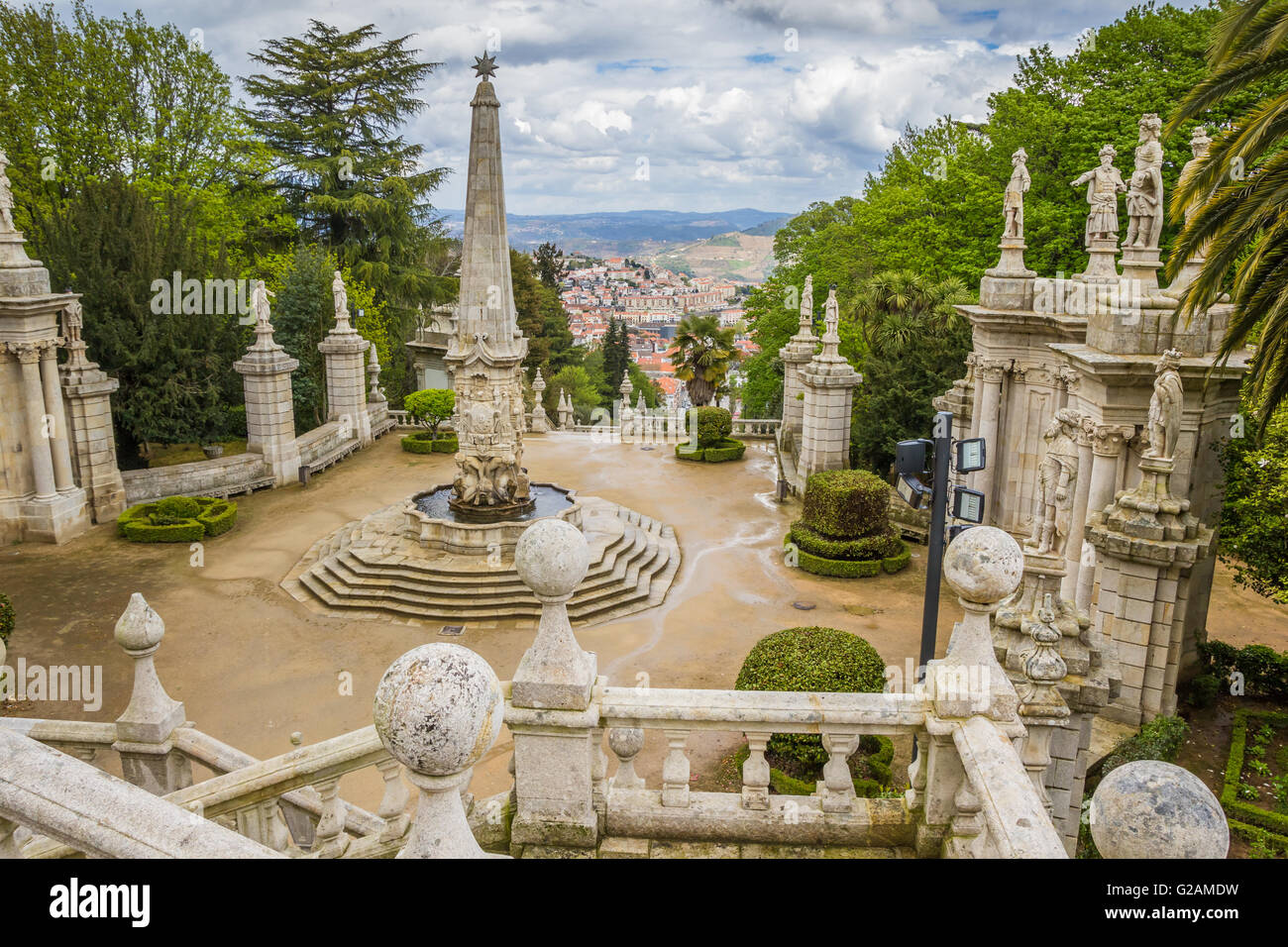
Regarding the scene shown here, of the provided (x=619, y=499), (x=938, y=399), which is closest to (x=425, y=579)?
(x=619, y=499)

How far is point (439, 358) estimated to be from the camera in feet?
161

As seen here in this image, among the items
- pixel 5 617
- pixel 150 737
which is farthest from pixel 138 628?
pixel 5 617

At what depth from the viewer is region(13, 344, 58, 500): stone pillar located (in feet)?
74.8

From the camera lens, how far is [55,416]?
76.8 ft

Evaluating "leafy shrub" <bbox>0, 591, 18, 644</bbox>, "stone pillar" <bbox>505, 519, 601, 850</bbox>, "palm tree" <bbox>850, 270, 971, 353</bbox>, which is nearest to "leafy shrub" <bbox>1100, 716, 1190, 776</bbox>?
"stone pillar" <bbox>505, 519, 601, 850</bbox>

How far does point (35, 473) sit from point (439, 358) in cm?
2679

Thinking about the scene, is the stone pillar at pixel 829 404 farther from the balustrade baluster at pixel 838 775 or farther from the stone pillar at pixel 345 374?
the balustrade baluster at pixel 838 775

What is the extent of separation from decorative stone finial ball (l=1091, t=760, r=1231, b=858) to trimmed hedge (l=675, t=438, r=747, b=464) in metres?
30.3

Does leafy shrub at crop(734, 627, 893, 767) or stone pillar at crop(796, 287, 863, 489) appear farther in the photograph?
stone pillar at crop(796, 287, 863, 489)

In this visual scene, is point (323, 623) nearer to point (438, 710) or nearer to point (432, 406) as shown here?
point (432, 406)

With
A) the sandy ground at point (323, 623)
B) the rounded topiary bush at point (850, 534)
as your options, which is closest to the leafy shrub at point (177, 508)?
the sandy ground at point (323, 623)

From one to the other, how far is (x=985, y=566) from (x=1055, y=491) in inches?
401

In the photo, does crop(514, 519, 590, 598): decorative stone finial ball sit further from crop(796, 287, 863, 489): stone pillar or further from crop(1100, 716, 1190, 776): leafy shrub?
crop(796, 287, 863, 489): stone pillar
